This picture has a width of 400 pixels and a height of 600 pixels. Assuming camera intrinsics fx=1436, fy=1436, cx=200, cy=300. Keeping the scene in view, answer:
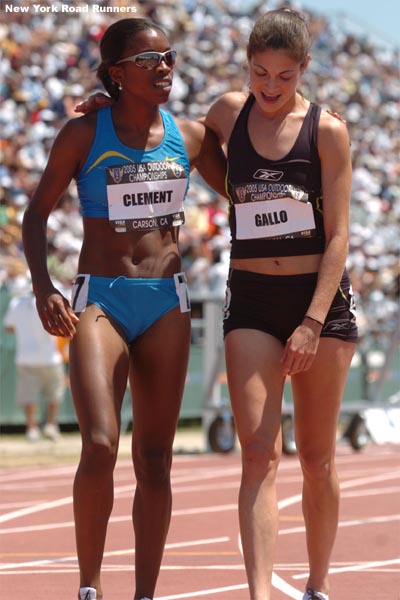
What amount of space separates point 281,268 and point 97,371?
0.85 m

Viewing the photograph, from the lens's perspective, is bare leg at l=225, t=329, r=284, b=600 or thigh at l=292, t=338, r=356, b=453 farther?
thigh at l=292, t=338, r=356, b=453

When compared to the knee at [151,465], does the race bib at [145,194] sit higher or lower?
higher

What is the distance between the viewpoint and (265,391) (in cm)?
565

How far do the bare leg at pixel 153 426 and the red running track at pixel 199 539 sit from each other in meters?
0.88

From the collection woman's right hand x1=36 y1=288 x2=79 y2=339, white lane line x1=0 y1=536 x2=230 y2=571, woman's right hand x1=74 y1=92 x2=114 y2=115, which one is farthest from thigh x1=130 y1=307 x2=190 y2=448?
white lane line x1=0 y1=536 x2=230 y2=571

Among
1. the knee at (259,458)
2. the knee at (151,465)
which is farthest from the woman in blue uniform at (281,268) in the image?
the knee at (151,465)

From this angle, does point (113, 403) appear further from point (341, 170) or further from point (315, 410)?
point (341, 170)

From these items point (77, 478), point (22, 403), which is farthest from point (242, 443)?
point (22, 403)

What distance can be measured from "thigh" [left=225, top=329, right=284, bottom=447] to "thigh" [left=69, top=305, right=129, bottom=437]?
445mm

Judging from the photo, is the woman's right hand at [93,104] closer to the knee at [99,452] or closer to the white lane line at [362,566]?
the knee at [99,452]

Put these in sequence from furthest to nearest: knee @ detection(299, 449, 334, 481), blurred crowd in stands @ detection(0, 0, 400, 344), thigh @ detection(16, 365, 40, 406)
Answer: blurred crowd in stands @ detection(0, 0, 400, 344)
thigh @ detection(16, 365, 40, 406)
knee @ detection(299, 449, 334, 481)

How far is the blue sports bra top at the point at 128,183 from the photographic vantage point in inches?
233

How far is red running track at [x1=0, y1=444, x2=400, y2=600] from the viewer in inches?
280

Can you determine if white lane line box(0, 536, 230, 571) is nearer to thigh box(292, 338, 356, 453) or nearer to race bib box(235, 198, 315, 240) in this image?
thigh box(292, 338, 356, 453)
